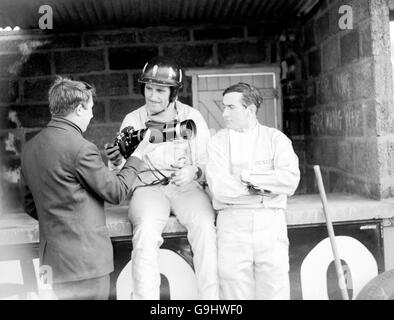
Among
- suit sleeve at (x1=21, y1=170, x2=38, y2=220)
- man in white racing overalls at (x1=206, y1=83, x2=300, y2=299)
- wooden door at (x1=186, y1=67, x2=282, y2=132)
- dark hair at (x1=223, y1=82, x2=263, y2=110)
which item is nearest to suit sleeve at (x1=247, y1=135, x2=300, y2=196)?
man in white racing overalls at (x1=206, y1=83, x2=300, y2=299)

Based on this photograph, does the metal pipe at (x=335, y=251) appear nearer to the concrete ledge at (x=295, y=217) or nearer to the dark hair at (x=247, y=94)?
the concrete ledge at (x=295, y=217)

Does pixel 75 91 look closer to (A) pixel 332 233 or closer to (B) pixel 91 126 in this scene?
(A) pixel 332 233

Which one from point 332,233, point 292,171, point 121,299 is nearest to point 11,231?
point 121,299

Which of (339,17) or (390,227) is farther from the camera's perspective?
(339,17)

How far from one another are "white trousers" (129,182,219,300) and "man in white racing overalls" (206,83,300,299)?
68 millimetres

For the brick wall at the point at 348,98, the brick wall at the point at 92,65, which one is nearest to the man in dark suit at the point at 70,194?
the brick wall at the point at 348,98

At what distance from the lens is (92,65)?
4598 millimetres

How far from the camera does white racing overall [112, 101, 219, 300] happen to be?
2518 millimetres

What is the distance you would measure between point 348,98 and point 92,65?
2.34m

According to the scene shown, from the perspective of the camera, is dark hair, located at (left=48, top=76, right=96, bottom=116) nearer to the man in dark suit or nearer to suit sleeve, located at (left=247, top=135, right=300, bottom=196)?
the man in dark suit

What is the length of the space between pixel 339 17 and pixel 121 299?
2392 mm

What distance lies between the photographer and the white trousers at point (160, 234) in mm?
2504

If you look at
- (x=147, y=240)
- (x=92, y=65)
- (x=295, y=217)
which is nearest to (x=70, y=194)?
(x=147, y=240)

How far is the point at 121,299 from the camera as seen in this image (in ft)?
9.38
